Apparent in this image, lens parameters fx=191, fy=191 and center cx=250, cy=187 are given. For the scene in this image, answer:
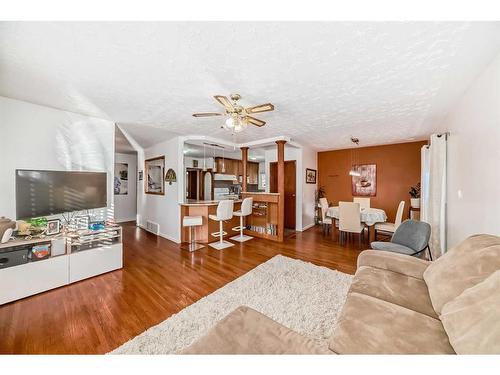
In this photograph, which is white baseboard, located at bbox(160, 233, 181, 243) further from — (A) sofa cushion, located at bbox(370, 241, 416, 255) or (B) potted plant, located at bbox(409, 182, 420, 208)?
(B) potted plant, located at bbox(409, 182, 420, 208)

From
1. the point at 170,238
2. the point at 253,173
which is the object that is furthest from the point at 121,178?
the point at 253,173

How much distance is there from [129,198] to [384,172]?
25.9ft

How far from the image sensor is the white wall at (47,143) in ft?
7.84

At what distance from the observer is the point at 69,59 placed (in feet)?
5.43

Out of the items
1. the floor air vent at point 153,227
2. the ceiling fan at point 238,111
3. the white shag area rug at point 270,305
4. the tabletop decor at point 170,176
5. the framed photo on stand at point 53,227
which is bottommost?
the white shag area rug at point 270,305

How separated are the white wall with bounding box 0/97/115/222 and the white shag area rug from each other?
2507 millimetres

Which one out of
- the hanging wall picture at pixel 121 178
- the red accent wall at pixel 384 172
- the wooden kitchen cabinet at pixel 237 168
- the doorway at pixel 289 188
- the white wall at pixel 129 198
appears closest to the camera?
the red accent wall at pixel 384 172

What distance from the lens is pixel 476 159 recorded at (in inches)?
80.7

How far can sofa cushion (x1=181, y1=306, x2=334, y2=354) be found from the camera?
0.86 meters

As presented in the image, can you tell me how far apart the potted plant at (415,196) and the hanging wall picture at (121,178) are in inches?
323

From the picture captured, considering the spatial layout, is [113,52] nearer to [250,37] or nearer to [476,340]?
[250,37]

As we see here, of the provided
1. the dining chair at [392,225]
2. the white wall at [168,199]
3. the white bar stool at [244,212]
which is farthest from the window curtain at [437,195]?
the white wall at [168,199]

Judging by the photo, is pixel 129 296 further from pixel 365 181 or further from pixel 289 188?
pixel 365 181

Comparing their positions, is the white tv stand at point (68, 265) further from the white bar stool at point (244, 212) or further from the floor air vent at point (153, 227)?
the white bar stool at point (244, 212)
